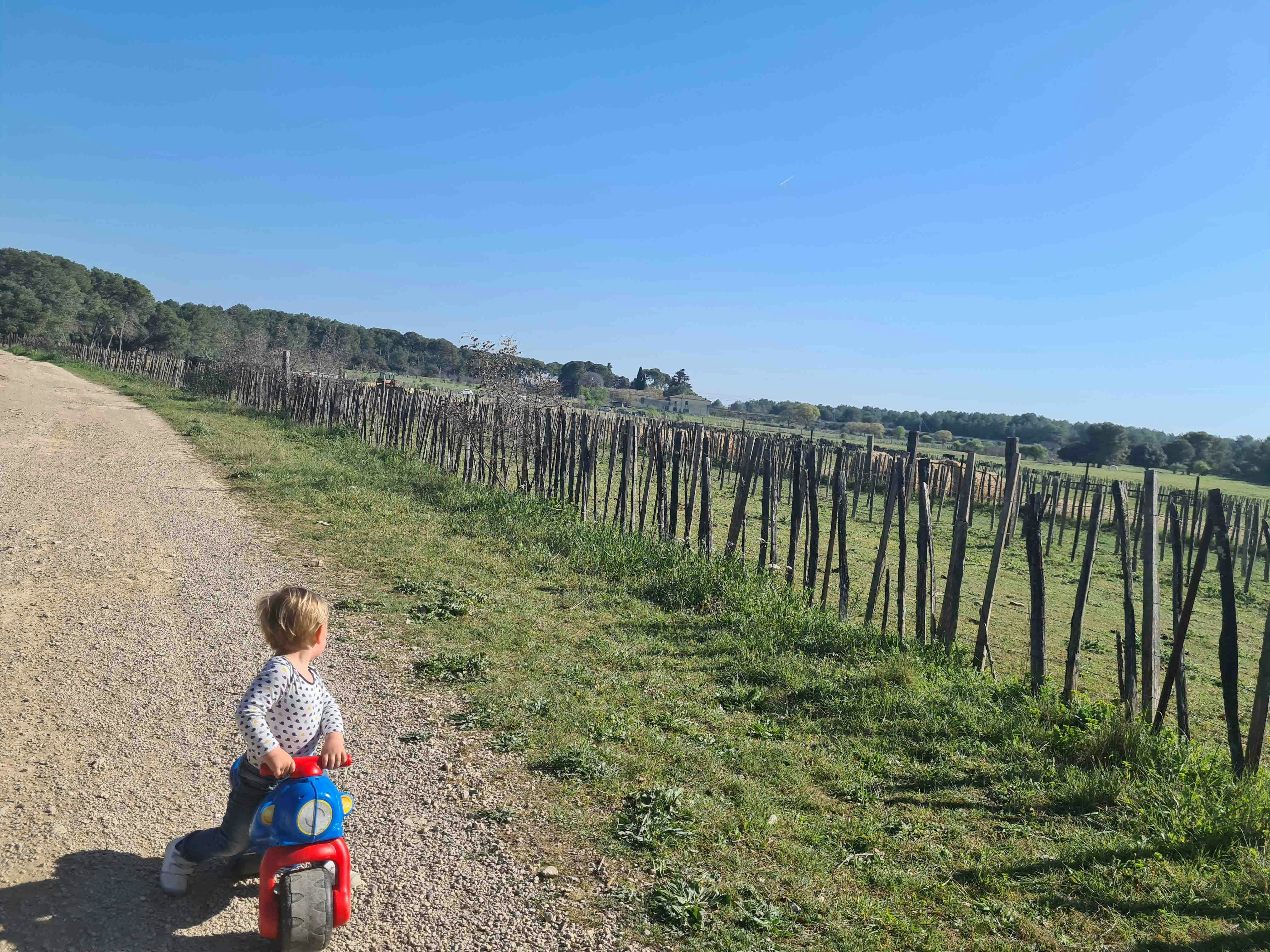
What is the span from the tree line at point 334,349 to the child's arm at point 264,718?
40.8 m

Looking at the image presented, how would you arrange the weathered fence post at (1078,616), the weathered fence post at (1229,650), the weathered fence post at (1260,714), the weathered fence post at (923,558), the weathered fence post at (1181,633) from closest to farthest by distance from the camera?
the weathered fence post at (1260,714) < the weathered fence post at (1229,650) < the weathered fence post at (1181,633) < the weathered fence post at (1078,616) < the weathered fence post at (923,558)

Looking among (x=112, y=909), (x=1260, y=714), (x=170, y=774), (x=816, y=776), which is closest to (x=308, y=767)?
(x=112, y=909)

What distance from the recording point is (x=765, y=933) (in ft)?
9.09

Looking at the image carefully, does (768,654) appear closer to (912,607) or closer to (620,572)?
(620,572)

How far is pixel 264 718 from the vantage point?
8.44ft

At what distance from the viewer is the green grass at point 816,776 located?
2953 mm

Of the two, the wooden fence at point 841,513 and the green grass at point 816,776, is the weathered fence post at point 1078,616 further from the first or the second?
the green grass at point 816,776

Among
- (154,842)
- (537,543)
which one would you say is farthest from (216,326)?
(154,842)

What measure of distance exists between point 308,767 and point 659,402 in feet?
248

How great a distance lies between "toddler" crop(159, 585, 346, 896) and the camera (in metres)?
2.61

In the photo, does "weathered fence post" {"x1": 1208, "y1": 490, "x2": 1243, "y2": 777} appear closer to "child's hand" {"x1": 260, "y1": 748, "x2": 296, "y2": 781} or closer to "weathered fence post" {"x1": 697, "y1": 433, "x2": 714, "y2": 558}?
"child's hand" {"x1": 260, "y1": 748, "x2": 296, "y2": 781}

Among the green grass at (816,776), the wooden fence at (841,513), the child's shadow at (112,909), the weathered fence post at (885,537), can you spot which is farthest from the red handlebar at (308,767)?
the weathered fence post at (885,537)

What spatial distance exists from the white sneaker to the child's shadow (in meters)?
0.04

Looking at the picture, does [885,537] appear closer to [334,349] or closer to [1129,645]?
[1129,645]
